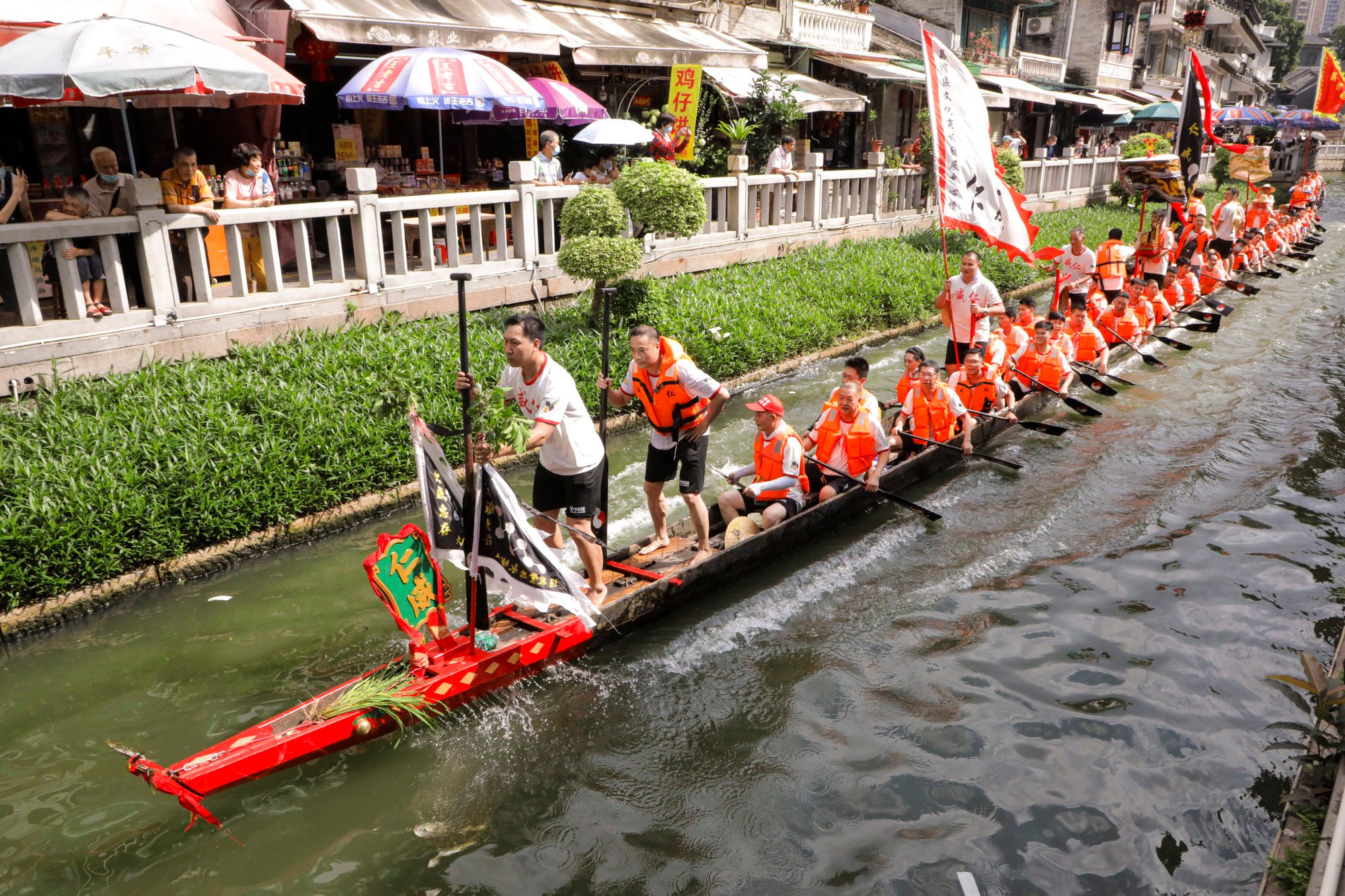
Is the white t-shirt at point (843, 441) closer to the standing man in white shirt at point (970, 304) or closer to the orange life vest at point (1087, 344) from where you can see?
the standing man in white shirt at point (970, 304)

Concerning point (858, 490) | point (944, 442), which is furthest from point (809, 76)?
point (858, 490)

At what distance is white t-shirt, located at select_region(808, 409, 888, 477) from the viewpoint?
8984 millimetres

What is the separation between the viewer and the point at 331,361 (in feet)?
31.5

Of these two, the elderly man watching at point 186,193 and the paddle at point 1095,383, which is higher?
the elderly man watching at point 186,193

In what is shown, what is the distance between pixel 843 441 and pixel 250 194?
670cm

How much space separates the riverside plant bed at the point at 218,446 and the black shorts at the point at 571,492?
4.63 ft

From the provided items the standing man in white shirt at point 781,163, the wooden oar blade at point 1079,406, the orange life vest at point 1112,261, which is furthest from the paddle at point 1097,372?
the standing man in white shirt at point 781,163

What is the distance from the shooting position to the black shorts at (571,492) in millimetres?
6914

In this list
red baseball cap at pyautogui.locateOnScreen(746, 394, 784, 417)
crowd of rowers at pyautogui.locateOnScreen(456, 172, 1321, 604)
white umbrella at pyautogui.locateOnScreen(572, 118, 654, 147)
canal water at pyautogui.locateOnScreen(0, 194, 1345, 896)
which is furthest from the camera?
white umbrella at pyautogui.locateOnScreen(572, 118, 654, 147)

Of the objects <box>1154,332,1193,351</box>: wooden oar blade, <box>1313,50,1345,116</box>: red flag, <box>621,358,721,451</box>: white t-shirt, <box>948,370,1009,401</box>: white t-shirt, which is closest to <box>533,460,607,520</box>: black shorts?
<box>621,358,721,451</box>: white t-shirt

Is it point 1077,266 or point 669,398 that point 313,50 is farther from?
point 1077,266

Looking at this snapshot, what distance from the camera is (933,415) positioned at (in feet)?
34.2

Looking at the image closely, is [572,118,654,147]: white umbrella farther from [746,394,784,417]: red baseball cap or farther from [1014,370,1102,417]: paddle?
[746,394,784,417]: red baseball cap

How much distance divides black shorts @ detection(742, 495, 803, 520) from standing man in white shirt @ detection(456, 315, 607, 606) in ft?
5.64
